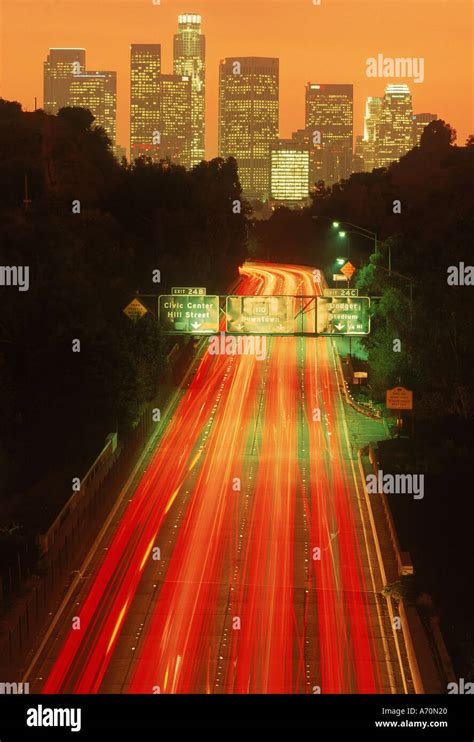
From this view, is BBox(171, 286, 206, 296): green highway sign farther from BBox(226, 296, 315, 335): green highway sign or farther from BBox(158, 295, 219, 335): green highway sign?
BBox(226, 296, 315, 335): green highway sign

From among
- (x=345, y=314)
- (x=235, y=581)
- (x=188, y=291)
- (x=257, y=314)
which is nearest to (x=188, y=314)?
(x=188, y=291)

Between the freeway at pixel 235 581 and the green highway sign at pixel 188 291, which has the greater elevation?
the green highway sign at pixel 188 291

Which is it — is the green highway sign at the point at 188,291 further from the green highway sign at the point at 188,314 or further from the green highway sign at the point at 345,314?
the green highway sign at the point at 345,314

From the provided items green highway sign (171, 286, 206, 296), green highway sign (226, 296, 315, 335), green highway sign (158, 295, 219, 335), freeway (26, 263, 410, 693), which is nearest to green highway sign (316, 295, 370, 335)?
green highway sign (226, 296, 315, 335)

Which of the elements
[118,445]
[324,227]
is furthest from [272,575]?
[324,227]

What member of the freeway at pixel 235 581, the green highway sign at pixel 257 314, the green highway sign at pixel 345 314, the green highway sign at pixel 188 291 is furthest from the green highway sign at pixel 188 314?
the freeway at pixel 235 581
